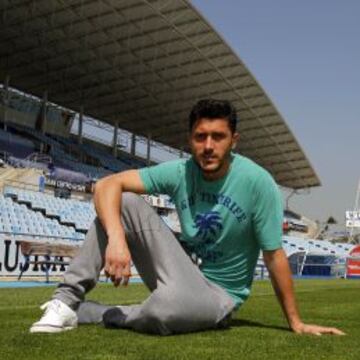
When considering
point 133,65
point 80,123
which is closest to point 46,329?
point 133,65

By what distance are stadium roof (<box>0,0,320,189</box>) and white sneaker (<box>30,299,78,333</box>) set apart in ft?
98.2

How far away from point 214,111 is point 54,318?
1.24m

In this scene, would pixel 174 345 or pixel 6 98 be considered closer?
pixel 174 345

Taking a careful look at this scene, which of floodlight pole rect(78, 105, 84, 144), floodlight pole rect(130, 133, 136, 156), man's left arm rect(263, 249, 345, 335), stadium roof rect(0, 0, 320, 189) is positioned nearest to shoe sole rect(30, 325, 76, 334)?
man's left arm rect(263, 249, 345, 335)

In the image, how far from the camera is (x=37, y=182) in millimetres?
29594

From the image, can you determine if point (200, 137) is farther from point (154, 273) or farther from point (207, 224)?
point (154, 273)

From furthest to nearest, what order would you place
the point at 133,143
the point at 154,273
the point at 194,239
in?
the point at 133,143
the point at 194,239
the point at 154,273

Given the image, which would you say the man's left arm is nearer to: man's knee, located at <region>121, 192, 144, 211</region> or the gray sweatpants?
the gray sweatpants

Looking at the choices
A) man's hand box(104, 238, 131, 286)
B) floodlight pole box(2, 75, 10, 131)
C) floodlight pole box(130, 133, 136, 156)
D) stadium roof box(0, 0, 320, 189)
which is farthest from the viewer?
floodlight pole box(130, 133, 136, 156)

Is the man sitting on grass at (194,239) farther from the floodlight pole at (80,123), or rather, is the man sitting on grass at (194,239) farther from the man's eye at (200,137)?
the floodlight pole at (80,123)

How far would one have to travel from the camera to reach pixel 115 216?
3184mm

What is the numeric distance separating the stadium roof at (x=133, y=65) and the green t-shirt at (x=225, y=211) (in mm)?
29619

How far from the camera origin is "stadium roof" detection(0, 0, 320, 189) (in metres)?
33.4

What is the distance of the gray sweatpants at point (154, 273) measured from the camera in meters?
3.28
